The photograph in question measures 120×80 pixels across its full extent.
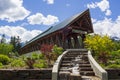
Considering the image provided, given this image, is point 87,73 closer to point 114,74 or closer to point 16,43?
point 114,74

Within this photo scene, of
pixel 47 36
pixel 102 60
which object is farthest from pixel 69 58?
pixel 47 36

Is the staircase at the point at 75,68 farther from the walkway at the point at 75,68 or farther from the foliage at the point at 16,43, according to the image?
the foliage at the point at 16,43

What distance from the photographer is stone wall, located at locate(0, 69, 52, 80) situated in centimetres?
1568

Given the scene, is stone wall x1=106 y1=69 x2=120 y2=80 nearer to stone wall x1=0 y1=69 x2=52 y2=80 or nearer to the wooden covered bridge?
stone wall x1=0 y1=69 x2=52 y2=80

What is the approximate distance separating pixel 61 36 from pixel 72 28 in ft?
5.84

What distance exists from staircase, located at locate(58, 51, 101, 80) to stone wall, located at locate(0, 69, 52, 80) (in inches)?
34.8

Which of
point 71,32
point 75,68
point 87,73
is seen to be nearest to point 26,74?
point 75,68

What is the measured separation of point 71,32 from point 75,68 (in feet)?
62.7

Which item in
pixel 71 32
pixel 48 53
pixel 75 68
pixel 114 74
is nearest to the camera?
pixel 114 74

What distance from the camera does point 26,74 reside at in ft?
51.8

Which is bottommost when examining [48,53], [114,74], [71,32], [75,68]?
[114,74]

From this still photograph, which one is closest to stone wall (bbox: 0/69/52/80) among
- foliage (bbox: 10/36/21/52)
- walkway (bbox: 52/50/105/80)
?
walkway (bbox: 52/50/105/80)

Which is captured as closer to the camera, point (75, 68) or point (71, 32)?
point (75, 68)

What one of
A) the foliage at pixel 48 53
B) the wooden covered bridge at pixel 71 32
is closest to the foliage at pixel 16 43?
the wooden covered bridge at pixel 71 32
